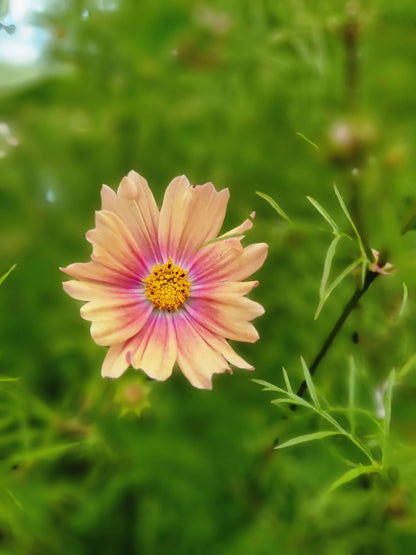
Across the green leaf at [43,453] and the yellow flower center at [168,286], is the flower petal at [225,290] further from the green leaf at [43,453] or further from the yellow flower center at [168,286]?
the green leaf at [43,453]

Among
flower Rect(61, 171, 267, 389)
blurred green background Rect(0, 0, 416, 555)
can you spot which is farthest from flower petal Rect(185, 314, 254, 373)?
blurred green background Rect(0, 0, 416, 555)

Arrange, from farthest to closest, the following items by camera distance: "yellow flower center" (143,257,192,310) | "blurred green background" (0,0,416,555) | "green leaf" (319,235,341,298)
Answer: "blurred green background" (0,0,416,555)
"yellow flower center" (143,257,192,310)
"green leaf" (319,235,341,298)

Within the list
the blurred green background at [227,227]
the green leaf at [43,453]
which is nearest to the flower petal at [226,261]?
the green leaf at [43,453]

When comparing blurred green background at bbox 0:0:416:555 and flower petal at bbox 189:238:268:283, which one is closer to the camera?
flower petal at bbox 189:238:268:283

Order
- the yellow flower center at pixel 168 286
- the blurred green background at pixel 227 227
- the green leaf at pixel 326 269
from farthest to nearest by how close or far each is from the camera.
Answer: the blurred green background at pixel 227 227 < the yellow flower center at pixel 168 286 < the green leaf at pixel 326 269

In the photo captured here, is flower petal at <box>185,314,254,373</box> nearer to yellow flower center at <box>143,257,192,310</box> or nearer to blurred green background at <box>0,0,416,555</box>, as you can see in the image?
yellow flower center at <box>143,257,192,310</box>

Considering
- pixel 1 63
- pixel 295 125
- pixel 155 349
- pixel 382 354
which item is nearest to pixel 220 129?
pixel 295 125

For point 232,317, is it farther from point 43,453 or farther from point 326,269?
point 43,453
